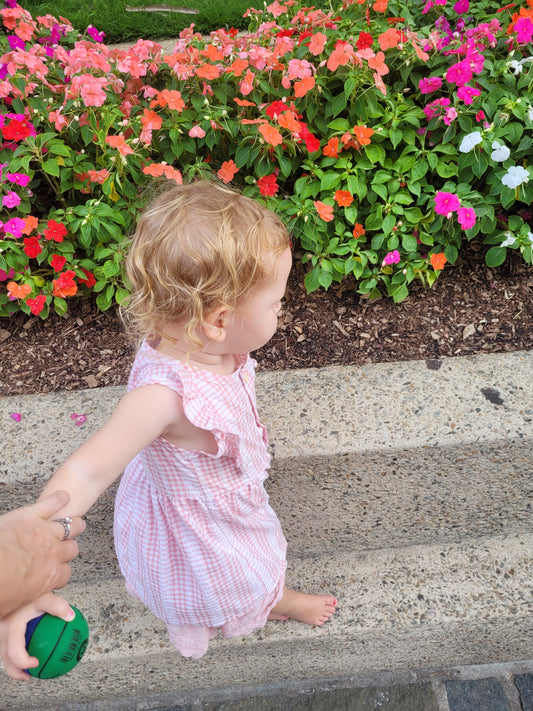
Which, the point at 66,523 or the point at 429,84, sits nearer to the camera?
the point at 66,523

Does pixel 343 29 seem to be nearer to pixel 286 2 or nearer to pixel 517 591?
pixel 286 2

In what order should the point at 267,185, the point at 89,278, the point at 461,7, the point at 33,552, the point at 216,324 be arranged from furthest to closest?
the point at 461,7
the point at 89,278
the point at 267,185
the point at 216,324
the point at 33,552

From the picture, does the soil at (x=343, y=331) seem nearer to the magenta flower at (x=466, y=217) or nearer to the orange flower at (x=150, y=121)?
the magenta flower at (x=466, y=217)

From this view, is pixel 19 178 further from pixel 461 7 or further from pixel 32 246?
pixel 461 7

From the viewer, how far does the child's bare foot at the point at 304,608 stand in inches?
71.1

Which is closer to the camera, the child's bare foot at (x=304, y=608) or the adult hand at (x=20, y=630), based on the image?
the adult hand at (x=20, y=630)

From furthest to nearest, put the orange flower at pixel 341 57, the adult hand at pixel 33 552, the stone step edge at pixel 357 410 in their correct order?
the orange flower at pixel 341 57, the stone step edge at pixel 357 410, the adult hand at pixel 33 552

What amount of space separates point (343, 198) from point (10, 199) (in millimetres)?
1181

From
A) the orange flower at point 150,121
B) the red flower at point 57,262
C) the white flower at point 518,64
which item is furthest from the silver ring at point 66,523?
the white flower at point 518,64

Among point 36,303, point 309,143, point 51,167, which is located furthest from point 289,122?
point 36,303

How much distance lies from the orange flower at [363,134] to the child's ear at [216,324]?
1100 millimetres

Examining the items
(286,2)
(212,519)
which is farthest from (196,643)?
(286,2)

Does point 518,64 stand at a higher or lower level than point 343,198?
higher

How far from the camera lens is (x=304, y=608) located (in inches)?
71.7
